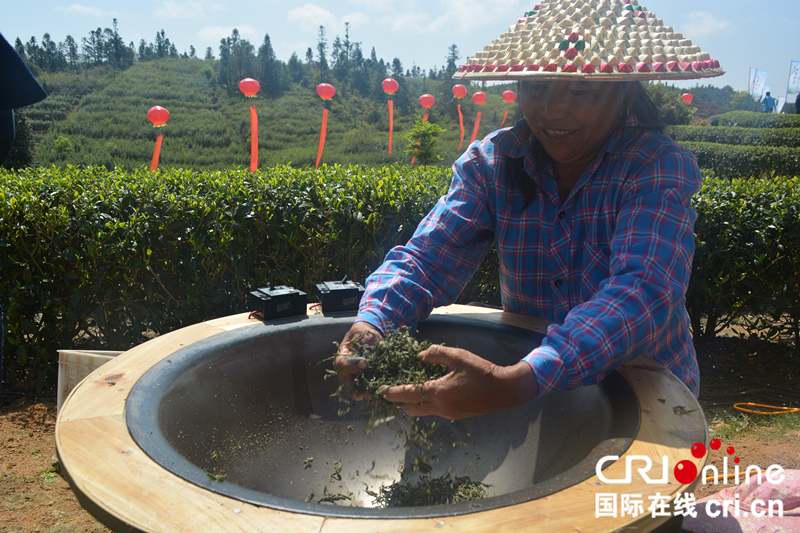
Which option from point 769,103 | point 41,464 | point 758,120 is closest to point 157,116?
point 41,464

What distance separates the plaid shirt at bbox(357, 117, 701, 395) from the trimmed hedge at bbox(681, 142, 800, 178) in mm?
12536

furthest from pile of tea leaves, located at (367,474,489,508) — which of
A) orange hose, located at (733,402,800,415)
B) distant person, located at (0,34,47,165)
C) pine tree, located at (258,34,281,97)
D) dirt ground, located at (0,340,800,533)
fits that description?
pine tree, located at (258,34,281,97)

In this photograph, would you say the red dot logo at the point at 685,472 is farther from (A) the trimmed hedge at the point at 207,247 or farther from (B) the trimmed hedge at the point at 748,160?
(B) the trimmed hedge at the point at 748,160

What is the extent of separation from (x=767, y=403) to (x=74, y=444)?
3.97 meters

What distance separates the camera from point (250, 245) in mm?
3281

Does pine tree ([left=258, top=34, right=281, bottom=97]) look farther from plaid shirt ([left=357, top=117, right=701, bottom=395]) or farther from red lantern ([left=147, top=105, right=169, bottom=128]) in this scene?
plaid shirt ([left=357, top=117, right=701, bottom=395])

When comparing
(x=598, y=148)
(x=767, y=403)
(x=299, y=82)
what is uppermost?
(x=299, y=82)

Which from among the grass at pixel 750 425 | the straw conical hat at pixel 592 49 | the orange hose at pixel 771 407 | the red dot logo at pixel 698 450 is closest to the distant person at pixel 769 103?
the orange hose at pixel 771 407

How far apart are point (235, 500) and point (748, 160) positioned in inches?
629

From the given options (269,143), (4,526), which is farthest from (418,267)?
(269,143)

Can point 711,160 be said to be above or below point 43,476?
above

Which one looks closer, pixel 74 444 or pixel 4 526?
pixel 74 444

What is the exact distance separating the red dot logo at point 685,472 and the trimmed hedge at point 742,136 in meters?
17.6

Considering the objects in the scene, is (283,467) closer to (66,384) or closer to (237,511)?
(237,511)
